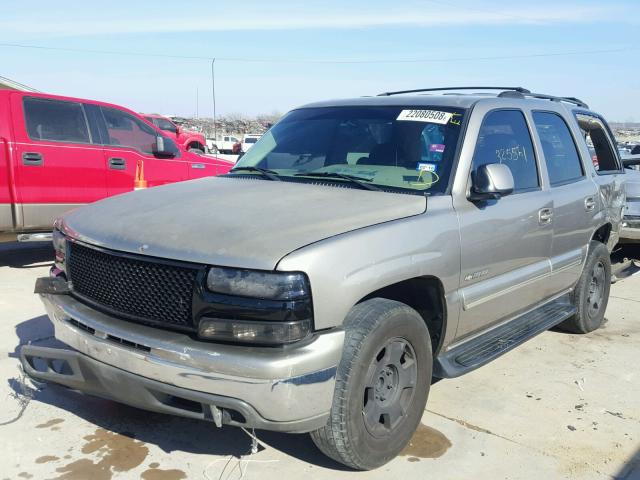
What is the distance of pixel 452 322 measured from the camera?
3.50m

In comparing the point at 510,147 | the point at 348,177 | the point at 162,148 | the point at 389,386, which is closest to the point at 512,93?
the point at 510,147

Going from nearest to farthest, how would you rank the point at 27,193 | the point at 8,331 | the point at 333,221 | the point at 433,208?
1. the point at 333,221
2. the point at 433,208
3. the point at 8,331
4. the point at 27,193

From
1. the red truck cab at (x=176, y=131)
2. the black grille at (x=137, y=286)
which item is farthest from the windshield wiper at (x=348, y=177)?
the red truck cab at (x=176, y=131)

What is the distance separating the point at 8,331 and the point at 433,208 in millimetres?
3520

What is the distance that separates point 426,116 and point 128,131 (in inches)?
194

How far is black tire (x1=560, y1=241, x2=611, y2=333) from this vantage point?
5172 mm

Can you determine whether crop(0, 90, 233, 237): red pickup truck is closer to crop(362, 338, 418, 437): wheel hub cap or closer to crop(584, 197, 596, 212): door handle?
crop(584, 197, 596, 212): door handle

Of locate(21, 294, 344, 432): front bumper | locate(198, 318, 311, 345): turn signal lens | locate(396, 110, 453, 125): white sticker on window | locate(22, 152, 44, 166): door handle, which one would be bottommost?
locate(21, 294, 344, 432): front bumper

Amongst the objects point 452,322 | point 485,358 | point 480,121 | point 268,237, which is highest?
point 480,121

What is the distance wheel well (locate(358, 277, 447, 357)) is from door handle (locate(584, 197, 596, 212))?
2.11 m

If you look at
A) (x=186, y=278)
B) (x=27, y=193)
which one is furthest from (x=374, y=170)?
(x=27, y=193)

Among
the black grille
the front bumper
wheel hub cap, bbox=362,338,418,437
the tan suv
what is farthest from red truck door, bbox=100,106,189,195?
wheel hub cap, bbox=362,338,418,437

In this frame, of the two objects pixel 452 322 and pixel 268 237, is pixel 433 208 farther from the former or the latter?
pixel 268 237

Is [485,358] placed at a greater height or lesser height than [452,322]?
lesser
